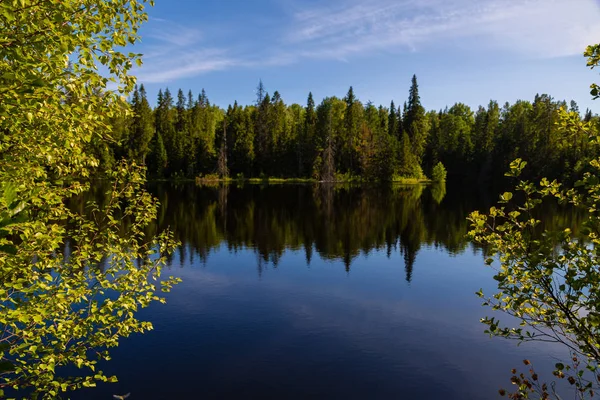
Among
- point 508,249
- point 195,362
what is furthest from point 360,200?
point 508,249

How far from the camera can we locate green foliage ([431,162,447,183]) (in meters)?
134

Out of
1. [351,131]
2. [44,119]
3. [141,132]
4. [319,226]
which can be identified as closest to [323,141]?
[351,131]

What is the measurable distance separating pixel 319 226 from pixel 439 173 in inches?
3804

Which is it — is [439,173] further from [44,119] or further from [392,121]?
[44,119]

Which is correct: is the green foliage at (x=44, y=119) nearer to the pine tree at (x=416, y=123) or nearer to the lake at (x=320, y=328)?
the lake at (x=320, y=328)

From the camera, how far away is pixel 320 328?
1977 centimetres

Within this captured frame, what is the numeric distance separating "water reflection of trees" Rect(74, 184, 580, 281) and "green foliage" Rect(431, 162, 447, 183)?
6369 cm

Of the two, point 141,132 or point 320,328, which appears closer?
point 320,328

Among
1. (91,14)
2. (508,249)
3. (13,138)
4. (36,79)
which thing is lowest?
(508,249)

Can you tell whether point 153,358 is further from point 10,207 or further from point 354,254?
point 354,254

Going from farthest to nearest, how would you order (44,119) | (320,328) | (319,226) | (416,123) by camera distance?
1. (416,123)
2. (319,226)
3. (320,328)
4. (44,119)

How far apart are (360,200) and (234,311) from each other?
57.5 meters

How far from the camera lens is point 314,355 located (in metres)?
17.0

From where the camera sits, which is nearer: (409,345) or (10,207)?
(10,207)
